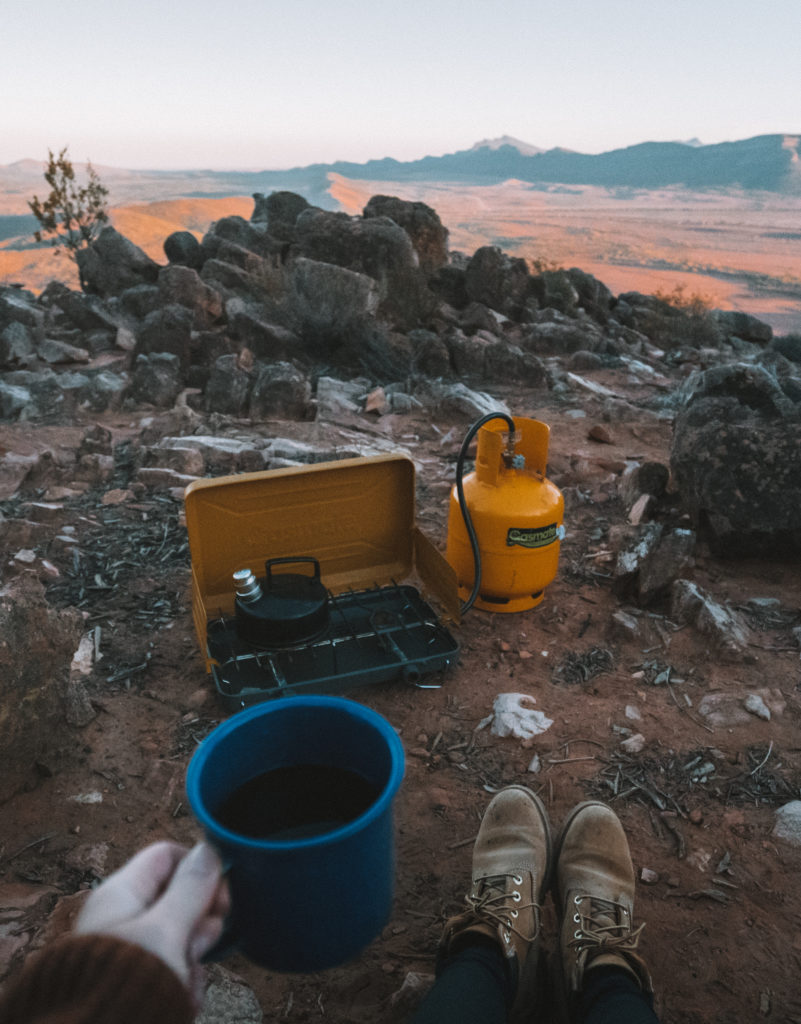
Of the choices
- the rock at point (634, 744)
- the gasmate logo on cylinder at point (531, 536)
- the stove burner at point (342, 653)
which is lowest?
the rock at point (634, 744)

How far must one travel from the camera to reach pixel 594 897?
191cm

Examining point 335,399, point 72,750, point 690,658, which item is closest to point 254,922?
point 72,750

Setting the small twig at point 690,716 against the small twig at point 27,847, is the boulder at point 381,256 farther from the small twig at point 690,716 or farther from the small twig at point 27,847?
the small twig at point 27,847

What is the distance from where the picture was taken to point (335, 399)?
6914 millimetres

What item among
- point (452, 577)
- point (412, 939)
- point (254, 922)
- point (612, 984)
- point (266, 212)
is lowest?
point (412, 939)

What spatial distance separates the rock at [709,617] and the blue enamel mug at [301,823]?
2.17m

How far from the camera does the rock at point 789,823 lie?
223 cm

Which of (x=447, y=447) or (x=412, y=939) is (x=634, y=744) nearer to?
(x=412, y=939)

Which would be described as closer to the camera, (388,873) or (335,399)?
(388,873)

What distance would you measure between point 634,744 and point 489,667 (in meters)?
0.73

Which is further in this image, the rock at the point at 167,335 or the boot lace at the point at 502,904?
the rock at the point at 167,335

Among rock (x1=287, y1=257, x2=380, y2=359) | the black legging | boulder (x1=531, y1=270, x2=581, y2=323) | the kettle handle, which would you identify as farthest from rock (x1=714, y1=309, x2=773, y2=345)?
the black legging

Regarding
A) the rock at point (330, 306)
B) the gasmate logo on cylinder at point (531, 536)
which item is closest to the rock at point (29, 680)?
the gasmate logo on cylinder at point (531, 536)

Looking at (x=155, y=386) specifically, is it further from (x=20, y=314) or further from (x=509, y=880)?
(x=509, y=880)
